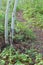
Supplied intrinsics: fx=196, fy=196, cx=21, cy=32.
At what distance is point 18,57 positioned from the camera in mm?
7781

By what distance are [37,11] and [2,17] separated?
4.87 m

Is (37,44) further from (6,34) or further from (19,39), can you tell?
(6,34)

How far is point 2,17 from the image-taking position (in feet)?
32.8

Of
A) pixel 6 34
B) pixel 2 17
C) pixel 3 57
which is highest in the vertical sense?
pixel 2 17

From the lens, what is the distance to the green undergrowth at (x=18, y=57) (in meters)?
7.61

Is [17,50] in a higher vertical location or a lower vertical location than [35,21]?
lower

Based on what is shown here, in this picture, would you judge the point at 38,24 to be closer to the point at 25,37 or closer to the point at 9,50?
the point at 25,37

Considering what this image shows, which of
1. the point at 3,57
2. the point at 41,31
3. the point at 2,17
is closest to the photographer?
the point at 3,57

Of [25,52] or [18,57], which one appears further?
[25,52]

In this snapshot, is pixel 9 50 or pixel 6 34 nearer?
pixel 9 50

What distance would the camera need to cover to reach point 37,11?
1430cm

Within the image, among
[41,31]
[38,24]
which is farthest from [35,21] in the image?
[41,31]

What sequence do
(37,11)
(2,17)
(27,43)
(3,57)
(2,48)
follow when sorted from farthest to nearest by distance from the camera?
(37,11) < (2,17) < (27,43) < (2,48) < (3,57)

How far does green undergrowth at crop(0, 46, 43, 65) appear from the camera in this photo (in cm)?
761
